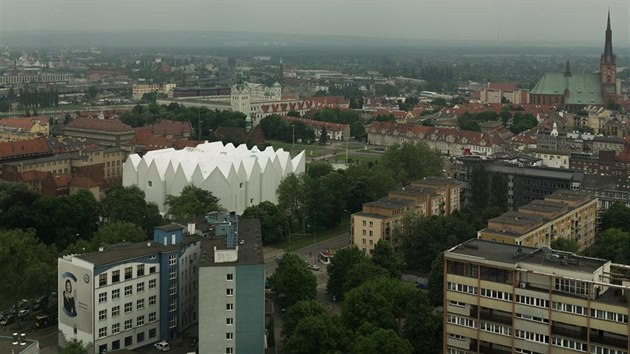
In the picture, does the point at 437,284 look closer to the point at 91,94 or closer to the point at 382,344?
the point at 382,344

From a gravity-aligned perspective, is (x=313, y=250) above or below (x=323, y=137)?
below

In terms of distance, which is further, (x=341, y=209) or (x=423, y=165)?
(x=423, y=165)

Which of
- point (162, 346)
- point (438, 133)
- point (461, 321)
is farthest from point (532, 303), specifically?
point (438, 133)

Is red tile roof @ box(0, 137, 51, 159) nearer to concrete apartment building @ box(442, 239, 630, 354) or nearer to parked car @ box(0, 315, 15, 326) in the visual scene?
parked car @ box(0, 315, 15, 326)

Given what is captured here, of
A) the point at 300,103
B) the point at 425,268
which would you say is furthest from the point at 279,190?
the point at 300,103

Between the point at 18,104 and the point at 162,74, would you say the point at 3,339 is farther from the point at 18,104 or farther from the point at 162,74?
the point at 162,74
